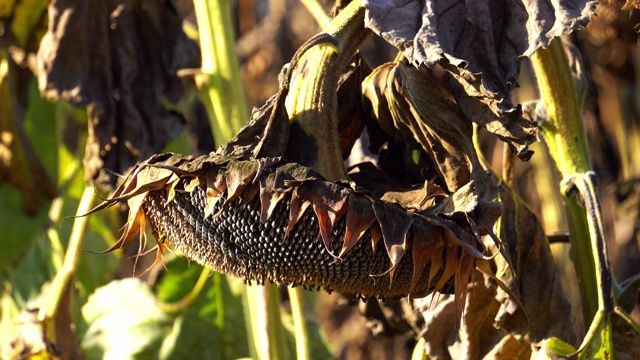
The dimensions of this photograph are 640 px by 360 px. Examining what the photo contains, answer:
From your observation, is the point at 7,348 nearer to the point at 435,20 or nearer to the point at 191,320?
the point at 191,320

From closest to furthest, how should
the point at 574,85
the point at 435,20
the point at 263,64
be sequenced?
1. the point at 435,20
2. the point at 574,85
3. the point at 263,64

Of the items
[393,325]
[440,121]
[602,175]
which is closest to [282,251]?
[440,121]

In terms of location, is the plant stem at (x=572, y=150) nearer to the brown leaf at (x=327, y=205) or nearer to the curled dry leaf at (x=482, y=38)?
the curled dry leaf at (x=482, y=38)

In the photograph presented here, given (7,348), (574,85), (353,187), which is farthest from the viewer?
(7,348)

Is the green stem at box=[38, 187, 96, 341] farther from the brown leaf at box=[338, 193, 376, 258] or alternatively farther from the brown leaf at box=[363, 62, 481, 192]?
the brown leaf at box=[338, 193, 376, 258]

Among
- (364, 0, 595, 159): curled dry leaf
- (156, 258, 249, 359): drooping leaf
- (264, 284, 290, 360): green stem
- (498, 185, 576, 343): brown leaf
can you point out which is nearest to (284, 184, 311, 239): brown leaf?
(364, 0, 595, 159): curled dry leaf

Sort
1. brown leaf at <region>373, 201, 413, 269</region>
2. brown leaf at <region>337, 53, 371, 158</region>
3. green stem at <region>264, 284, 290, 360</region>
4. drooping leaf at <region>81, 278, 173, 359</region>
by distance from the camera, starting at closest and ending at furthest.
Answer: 1. brown leaf at <region>373, 201, 413, 269</region>
2. brown leaf at <region>337, 53, 371, 158</region>
3. green stem at <region>264, 284, 290, 360</region>
4. drooping leaf at <region>81, 278, 173, 359</region>

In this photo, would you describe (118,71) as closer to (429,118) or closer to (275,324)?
(275,324)
